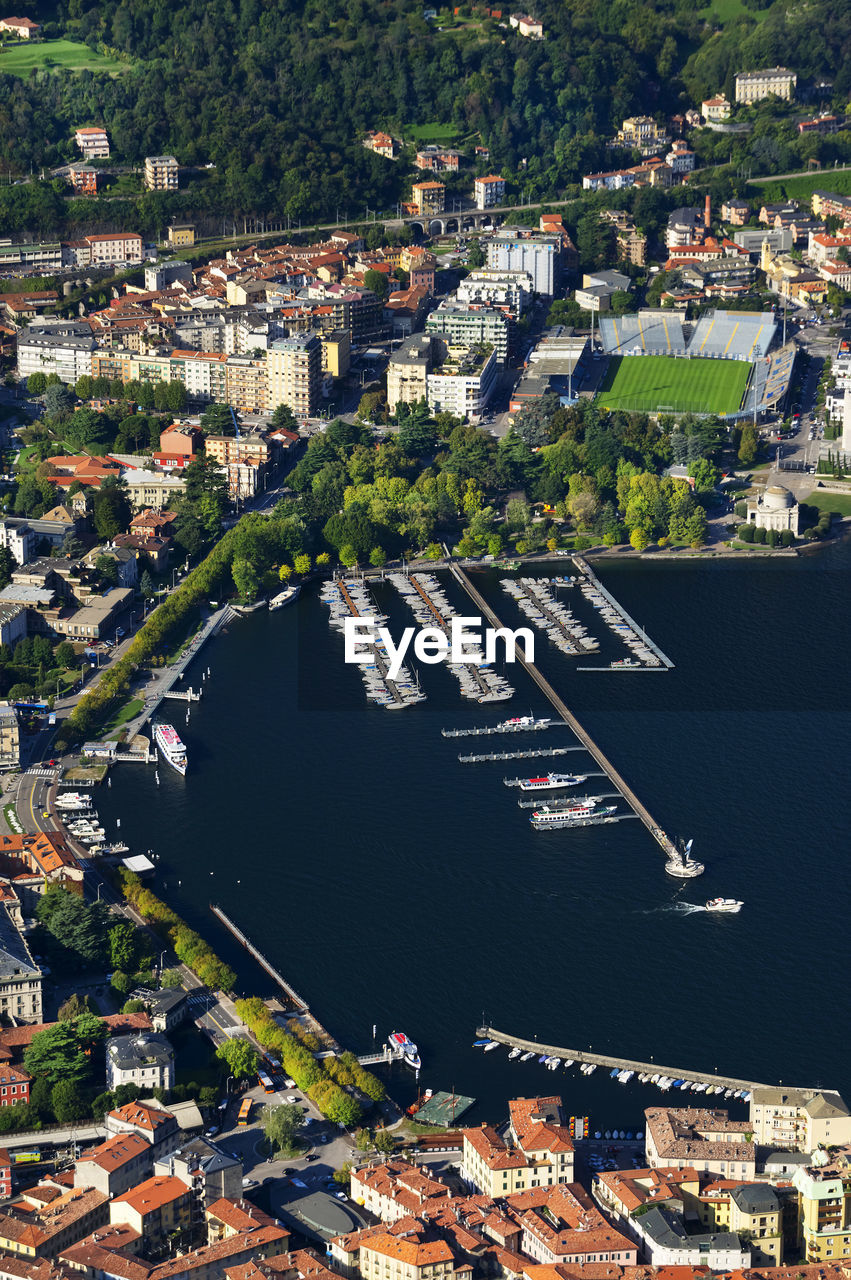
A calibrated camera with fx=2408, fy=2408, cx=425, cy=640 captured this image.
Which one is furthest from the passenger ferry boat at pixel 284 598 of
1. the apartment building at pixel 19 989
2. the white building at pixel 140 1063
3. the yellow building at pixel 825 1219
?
the yellow building at pixel 825 1219

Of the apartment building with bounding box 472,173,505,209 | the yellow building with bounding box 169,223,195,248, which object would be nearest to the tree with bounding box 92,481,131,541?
the yellow building with bounding box 169,223,195,248

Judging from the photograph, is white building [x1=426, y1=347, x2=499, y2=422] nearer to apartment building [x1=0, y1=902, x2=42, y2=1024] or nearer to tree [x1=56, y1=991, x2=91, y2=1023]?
apartment building [x1=0, y1=902, x2=42, y2=1024]

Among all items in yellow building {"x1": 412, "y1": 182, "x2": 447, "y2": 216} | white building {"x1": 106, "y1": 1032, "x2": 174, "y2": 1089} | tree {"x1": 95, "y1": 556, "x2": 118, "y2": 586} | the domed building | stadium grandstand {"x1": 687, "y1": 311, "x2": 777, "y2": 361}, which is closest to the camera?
white building {"x1": 106, "y1": 1032, "x2": 174, "y2": 1089}

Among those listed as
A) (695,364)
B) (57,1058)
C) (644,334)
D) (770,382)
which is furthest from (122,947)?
(644,334)

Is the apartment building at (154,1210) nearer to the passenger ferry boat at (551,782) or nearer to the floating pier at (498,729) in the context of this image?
the passenger ferry boat at (551,782)

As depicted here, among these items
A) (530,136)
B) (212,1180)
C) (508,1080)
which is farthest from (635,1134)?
(530,136)

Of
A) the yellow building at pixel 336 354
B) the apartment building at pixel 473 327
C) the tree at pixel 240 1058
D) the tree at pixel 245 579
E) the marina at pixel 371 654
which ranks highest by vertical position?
the apartment building at pixel 473 327

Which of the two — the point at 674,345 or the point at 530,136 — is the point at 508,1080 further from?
the point at 530,136
